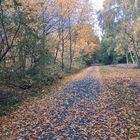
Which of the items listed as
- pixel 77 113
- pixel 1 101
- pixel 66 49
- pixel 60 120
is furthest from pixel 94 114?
pixel 66 49

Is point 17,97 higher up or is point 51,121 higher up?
point 17,97

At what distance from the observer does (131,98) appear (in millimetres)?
16859

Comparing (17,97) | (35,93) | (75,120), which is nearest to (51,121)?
(75,120)

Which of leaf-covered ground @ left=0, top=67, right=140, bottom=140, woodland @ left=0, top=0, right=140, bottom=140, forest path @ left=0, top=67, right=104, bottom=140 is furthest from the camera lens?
woodland @ left=0, top=0, right=140, bottom=140

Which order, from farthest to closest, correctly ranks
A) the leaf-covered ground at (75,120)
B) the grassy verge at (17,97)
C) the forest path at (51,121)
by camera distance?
the grassy verge at (17,97)
the forest path at (51,121)
the leaf-covered ground at (75,120)

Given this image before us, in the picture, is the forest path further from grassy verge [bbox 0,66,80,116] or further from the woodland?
grassy verge [bbox 0,66,80,116]

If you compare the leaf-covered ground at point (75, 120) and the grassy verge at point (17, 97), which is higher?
the grassy verge at point (17, 97)

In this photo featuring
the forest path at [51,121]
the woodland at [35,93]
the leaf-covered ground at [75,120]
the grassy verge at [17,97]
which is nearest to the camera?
the leaf-covered ground at [75,120]

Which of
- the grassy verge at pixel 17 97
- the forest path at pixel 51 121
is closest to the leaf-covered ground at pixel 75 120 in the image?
the forest path at pixel 51 121

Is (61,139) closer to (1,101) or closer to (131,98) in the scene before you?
(1,101)

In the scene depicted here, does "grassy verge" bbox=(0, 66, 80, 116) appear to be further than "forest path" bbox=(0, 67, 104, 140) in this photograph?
Yes

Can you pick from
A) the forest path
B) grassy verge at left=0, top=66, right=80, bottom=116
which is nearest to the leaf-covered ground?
the forest path

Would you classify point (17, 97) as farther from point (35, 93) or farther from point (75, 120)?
point (75, 120)

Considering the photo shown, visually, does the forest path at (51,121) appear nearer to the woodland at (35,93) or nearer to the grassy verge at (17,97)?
the woodland at (35,93)
